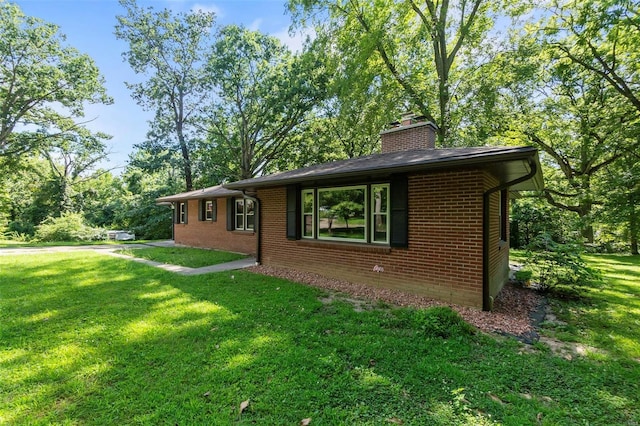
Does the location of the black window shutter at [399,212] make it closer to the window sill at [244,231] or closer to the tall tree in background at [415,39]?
the window sill at [244,231]

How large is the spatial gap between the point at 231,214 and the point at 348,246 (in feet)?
23.0

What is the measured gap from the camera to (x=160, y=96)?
20266 mm

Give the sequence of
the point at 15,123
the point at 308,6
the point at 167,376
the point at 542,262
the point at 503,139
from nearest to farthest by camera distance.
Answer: the point at 167,376 → the point at 542,262 → the point at 308,6 → the point at 503,139 → the point at 15,123

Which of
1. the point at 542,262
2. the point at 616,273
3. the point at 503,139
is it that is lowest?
the point at 616,273

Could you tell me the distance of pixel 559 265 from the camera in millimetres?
5980

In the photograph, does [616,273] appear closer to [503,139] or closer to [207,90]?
[503,139]

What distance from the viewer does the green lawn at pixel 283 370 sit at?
2352 mm

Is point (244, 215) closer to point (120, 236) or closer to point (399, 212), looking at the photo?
point (399, 212)

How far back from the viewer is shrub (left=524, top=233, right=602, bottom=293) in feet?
19.1

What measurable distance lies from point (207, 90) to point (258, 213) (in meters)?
15.5

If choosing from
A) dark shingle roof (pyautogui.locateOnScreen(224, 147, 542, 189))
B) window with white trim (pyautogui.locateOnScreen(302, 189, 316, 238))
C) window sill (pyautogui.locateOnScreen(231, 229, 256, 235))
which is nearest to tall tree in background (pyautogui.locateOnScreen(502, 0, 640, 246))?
dark shingle roof (pyautogui.locateOnScreen(224, 147, 542, 189))

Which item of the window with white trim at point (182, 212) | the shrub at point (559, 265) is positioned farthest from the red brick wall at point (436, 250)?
the window with white trim at point (182, 212)

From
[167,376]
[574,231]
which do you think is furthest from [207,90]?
[574,231]

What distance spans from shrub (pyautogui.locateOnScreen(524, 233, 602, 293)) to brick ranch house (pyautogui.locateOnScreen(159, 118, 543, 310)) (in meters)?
0.72
